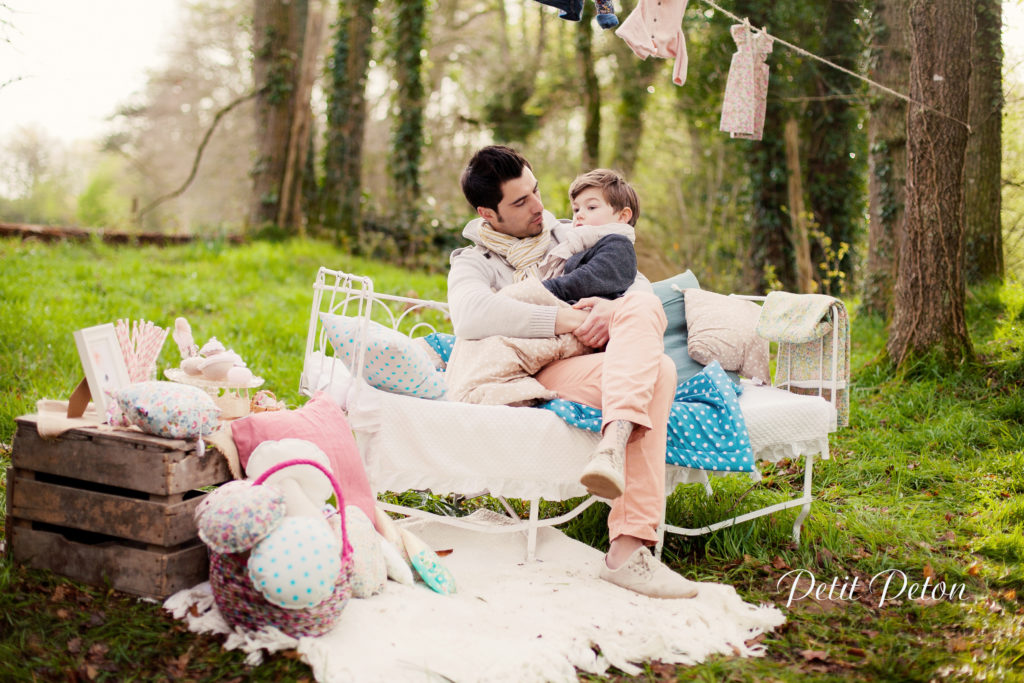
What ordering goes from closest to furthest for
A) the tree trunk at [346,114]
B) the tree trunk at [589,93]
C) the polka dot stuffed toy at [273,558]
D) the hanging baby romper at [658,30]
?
the polka dot stuffed toy at [273,558] < the hanging baby romper at [658,30] < the tree trunk at [346,114] < the tree trunk at [589,93]

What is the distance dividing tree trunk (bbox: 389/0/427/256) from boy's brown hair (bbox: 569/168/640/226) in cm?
651

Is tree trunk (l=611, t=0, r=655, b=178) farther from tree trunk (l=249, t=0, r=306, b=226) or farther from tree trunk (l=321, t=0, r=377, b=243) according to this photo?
tree trunk (l=249, t=0, r=306, b=226)

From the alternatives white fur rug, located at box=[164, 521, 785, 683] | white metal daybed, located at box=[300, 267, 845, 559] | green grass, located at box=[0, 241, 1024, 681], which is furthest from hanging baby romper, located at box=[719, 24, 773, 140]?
white fur rug, located at box=[164, 521, 785, 683]

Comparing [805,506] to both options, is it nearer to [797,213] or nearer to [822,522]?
[822,522]

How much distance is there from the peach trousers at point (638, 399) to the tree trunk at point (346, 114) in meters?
7.35

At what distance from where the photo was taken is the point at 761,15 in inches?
335

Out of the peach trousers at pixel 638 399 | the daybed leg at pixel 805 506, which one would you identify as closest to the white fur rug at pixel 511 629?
the peach trousers at pixel 638 399

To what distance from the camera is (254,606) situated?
1992 mm

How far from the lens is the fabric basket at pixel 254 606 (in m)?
1.98

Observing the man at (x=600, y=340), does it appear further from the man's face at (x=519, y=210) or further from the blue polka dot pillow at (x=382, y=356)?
the blue polka dot pillow at (x=382, y=356)

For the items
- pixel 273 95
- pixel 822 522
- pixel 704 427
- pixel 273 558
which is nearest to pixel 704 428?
pixel 704 427

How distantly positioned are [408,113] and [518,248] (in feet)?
23.6

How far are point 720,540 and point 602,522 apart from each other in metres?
0.45

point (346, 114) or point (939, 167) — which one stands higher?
point (346, 114)
